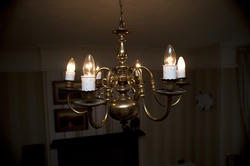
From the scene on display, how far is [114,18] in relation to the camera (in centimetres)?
165

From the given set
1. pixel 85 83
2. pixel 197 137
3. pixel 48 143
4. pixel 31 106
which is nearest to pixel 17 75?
pixel 31 106

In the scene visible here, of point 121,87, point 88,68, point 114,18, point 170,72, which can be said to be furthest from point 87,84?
point 114,18

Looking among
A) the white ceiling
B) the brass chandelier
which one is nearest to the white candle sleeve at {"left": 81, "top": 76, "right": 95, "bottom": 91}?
the brass chandelier

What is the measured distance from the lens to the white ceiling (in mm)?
1370

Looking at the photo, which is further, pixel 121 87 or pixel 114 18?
pixel 114 18

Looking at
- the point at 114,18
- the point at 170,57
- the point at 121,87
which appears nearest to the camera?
the point at 170,57

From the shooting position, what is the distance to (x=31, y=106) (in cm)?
325

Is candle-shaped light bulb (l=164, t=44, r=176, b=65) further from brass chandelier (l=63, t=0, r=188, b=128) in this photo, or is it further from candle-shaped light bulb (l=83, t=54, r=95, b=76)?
candle-shaped light bulb (l=83, t=54, r=95, b=76)

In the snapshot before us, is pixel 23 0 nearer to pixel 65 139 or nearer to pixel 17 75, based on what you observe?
pixel 17 75

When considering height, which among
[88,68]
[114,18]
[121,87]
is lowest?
[121,87]

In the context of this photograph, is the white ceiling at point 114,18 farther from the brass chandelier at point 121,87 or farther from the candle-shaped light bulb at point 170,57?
the candle-shaped light bulb at point 170,57

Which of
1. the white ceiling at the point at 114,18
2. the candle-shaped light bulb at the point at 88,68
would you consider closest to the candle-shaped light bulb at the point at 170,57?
the candle-shaped light bulb at the point at 88,68

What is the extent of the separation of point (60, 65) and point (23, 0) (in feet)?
6.59

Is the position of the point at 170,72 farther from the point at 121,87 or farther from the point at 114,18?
the point at 114,18
